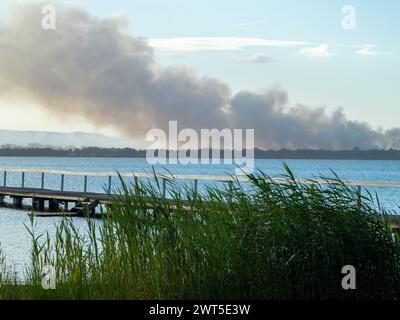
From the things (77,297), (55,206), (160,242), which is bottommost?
(77,297)

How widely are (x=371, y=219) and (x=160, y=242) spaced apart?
2058 mm

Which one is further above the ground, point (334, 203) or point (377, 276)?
point (334, 203)

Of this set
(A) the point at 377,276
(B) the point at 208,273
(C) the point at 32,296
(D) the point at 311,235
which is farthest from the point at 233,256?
(C) the point at 32,296

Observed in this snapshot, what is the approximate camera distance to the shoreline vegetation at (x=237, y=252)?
24.2 feet

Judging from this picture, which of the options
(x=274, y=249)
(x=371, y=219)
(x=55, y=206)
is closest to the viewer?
(x=274, y=249)

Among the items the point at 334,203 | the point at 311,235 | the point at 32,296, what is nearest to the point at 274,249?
the point at 311,235

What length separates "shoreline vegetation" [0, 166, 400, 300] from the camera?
7383 mm

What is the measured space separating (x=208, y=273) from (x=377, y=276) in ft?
5.21

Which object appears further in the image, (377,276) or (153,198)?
(153,198)

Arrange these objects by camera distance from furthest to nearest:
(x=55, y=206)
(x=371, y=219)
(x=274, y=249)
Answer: (x=55, y=206) < (x=371, y=219) < (x=274, y=249)

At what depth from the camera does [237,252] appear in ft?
24.4

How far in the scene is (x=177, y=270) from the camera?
25.1ft

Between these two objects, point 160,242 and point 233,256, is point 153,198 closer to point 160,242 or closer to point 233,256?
point 160,242

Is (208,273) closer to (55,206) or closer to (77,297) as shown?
(77,297)
